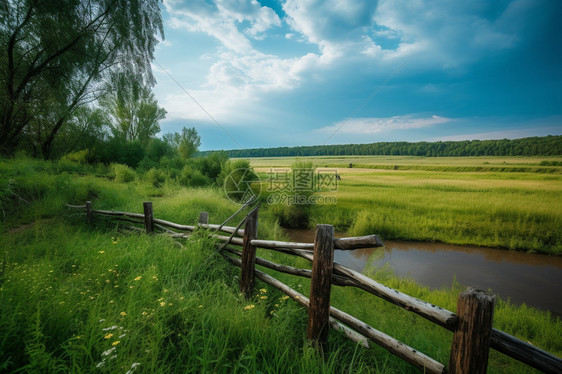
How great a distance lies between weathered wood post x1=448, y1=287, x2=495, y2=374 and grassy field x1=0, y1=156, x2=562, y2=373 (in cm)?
70

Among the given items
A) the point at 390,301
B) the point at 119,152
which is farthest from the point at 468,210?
the point at 119,152

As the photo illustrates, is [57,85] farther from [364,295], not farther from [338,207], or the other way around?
[338,207]

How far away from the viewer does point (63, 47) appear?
22.7 ft

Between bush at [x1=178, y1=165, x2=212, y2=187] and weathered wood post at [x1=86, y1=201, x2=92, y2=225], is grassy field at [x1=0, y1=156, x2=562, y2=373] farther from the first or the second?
bush at [x1=178, y1=165, x2=212, y2=187]

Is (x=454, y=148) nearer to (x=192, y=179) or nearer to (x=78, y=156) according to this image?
(x=192, y=179)

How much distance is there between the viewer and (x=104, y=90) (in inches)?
375

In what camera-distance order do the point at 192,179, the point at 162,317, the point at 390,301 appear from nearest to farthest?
the point at 390,301
the point at 162,317
the point at 192,179

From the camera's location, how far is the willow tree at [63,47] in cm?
644

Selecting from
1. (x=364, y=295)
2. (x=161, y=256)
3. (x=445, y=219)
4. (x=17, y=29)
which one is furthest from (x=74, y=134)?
(x=445, y=219)

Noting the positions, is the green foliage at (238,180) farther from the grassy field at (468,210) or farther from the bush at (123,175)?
the bush at (123,175)

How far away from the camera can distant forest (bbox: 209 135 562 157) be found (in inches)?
476

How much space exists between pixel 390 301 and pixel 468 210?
10641 millimetres

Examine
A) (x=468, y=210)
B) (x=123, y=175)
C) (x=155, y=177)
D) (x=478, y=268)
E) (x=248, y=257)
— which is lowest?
(x=478, y=268)

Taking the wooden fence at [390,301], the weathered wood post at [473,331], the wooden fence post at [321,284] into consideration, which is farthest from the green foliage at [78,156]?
the weathered wood post at [473,331]
